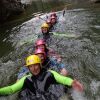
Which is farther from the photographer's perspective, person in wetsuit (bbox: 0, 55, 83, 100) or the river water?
the river water

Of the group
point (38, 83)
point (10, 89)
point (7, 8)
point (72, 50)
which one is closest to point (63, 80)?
point (38, 83)

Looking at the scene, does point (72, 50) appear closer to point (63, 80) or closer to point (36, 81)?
point (36, 81)

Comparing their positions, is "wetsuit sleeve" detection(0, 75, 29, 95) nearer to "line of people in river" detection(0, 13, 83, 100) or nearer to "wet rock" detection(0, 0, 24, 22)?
"line of people in river" detection(0, 13, 83, 100)

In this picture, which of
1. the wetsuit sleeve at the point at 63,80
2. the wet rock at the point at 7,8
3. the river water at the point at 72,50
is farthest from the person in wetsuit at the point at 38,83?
the wet rock at the point at 7,8

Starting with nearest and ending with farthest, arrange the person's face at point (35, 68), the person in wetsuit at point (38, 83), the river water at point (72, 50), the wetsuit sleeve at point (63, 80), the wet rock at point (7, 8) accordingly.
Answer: the wetsuit sleeve at point (63, 80) → the person's face at point (35, 68) → the person in wetsuit at point (38, 83) → the river water at point (72, 50) → the wet rock at point (7, 8)

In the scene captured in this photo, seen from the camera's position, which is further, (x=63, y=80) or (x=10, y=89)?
(x=10, y=89)

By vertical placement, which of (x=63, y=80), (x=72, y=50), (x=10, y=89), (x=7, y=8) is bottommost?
(x=7, y=8)

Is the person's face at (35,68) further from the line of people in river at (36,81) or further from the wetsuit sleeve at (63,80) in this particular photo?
the wetsuit sleeve at (63,80)

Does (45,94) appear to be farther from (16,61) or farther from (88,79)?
(16,61)

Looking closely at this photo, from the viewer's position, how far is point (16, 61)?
12.5m

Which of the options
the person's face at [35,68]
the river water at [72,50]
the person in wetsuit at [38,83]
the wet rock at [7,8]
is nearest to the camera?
the person's face at [35,68]

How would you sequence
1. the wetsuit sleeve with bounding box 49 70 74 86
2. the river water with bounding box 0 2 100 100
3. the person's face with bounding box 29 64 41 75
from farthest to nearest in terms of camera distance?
the river water with bounding box 0 2 100 100 < the person's face with bounding box 29 64 41 75 < the wetsuit sleeve with bounding box 49 70 74 86

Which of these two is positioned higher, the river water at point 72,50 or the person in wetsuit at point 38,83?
the person in wetsuit at point 38,83

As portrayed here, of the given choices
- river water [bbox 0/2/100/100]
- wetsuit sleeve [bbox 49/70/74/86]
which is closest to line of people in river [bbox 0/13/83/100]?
wetsuit sleeve [bbox 49/70/74/86]
